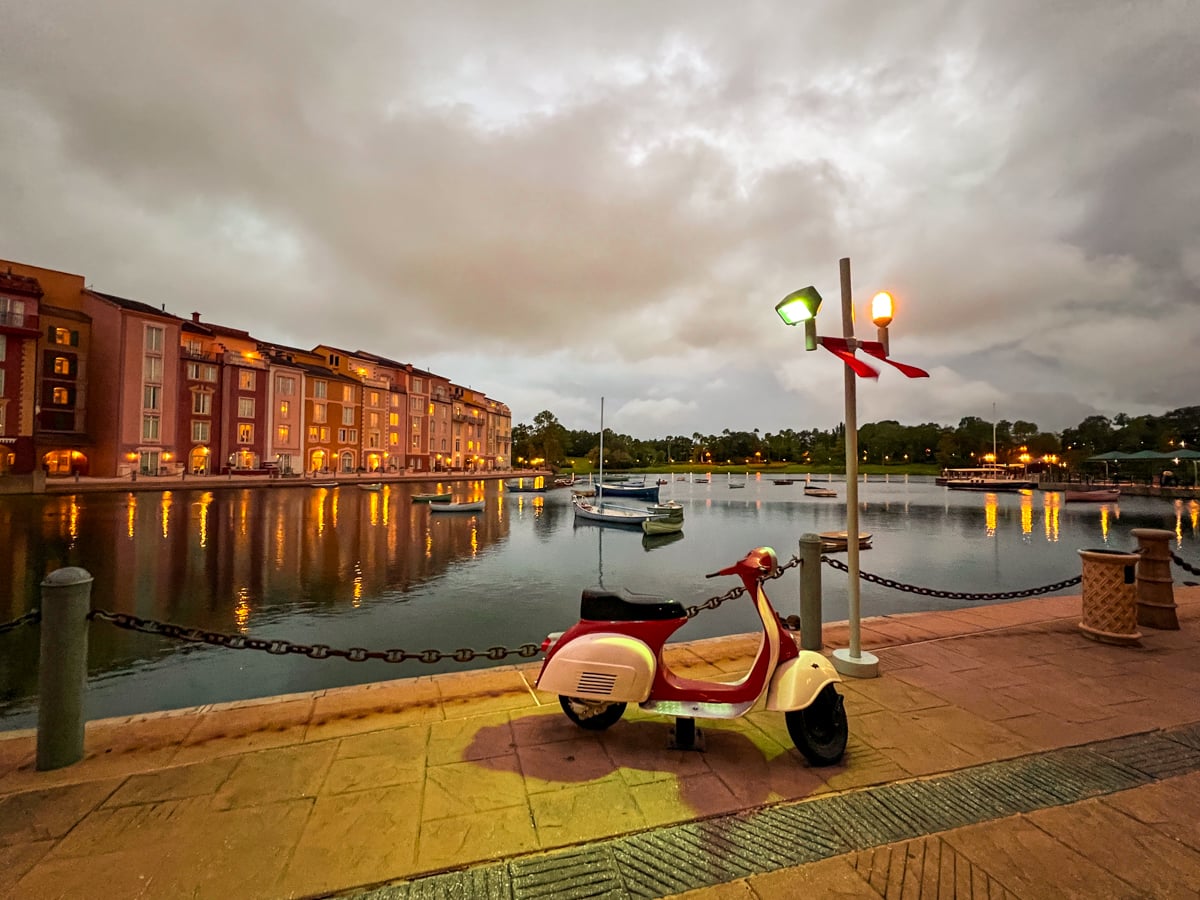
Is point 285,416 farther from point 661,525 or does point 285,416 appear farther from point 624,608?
point 624,608

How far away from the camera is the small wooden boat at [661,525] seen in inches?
1199

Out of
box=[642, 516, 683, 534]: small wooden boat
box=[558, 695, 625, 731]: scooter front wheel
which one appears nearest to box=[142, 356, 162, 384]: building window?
box=[642, 516, 683, 534]: small wooden boat

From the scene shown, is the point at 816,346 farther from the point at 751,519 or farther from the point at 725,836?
the point at 751,519

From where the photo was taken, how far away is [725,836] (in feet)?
9.27

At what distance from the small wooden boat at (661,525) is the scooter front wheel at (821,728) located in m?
26.8

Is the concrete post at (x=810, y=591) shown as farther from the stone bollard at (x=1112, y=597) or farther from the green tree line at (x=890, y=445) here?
the green tree line at (x=890, y=445)

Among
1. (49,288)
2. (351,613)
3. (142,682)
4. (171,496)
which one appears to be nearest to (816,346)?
(142,682)

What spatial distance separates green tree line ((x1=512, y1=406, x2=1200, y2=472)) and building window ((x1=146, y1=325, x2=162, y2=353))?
250 feet

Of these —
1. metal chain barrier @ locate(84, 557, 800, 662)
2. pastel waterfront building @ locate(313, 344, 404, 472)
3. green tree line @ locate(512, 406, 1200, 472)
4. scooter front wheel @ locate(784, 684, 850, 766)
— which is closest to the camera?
scooter front wheel @ locate(784, 684, 850, 766)

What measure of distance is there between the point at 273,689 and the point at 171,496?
37.5 metres

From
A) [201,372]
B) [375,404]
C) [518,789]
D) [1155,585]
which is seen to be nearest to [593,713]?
[518,789]

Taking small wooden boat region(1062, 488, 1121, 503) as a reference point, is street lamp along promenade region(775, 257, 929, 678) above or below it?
above

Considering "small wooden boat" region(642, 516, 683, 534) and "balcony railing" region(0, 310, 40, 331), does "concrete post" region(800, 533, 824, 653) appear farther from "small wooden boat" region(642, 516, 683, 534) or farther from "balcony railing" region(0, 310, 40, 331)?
"balcony railing" region(0, 310, 40, 331)

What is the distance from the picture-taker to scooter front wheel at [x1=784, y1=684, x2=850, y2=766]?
3.48m
